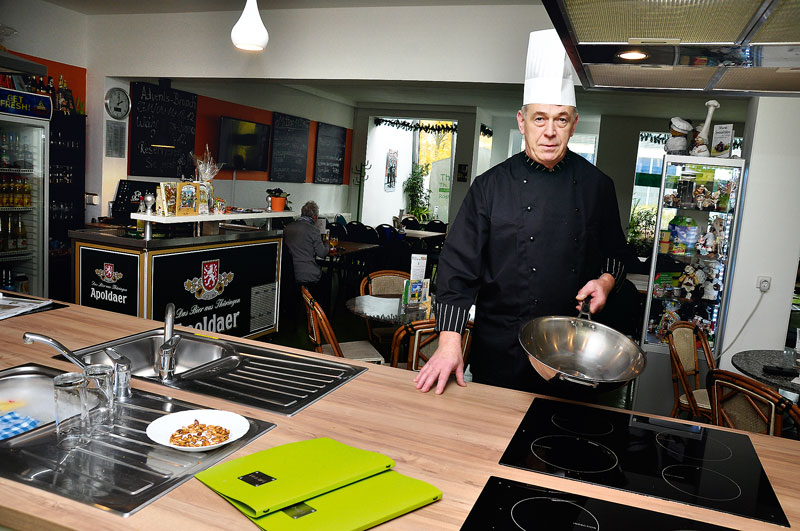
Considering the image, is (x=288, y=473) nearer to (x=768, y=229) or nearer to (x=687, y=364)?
(x=687, y=364)

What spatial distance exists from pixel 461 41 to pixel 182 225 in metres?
2.58

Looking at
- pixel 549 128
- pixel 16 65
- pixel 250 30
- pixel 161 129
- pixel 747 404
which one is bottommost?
pixel 747 404

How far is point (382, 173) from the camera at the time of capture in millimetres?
12836

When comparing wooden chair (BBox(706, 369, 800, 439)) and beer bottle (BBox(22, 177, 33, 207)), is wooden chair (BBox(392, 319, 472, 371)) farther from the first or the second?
beer bottle (BBox(22, 177, 33, 207))

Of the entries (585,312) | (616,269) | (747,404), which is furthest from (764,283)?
(585,312)

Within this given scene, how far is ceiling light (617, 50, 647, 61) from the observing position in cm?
141

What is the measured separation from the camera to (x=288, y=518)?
1.09 meters

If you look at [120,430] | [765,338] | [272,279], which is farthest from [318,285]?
[120,430]

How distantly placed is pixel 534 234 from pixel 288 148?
791cm

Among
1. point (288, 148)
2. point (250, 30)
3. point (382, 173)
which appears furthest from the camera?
point (382, 173)

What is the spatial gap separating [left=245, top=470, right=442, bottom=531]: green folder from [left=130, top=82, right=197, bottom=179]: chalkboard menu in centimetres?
620

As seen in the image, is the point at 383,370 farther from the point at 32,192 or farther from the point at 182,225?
the point at 32,192

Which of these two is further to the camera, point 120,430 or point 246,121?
point 246,121

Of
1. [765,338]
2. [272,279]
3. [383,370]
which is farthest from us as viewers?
[272,279]
